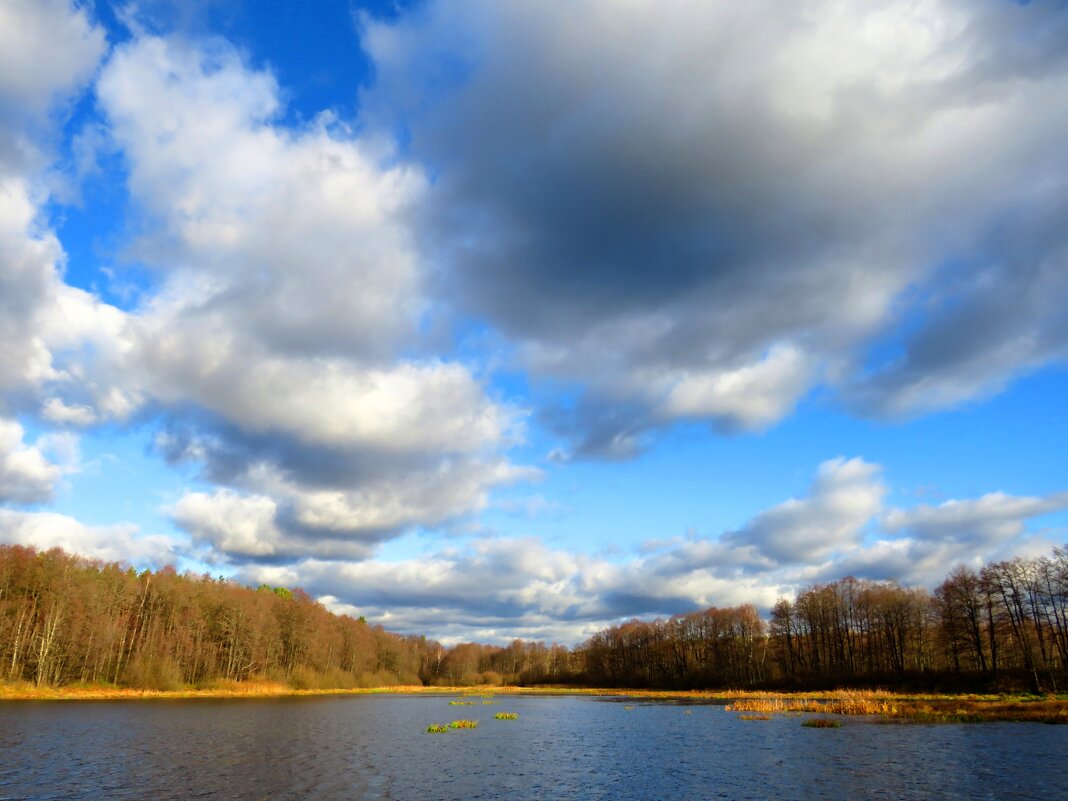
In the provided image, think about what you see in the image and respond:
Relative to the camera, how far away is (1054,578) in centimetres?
10500

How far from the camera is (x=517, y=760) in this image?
44.6 meters

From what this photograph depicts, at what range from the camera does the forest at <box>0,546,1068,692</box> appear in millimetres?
103125

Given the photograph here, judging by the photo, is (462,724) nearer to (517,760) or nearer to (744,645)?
(517,760)

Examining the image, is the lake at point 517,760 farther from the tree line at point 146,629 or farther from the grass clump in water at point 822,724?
the tree line at point 146,629

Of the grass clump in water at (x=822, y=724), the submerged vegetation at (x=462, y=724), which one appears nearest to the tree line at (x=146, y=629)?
the submerged vegetation at (x=462, y=724)

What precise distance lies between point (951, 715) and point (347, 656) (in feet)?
525

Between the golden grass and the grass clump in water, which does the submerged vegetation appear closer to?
the grass clump in water

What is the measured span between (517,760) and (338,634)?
149221 mm

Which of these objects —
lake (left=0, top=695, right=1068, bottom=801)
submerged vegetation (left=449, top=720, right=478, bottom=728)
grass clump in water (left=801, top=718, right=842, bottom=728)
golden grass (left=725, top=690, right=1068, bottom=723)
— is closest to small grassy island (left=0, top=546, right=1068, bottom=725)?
golden grass (left=725, top=690, right=1068, bottom=723)

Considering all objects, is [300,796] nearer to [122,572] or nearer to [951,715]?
[951,715]

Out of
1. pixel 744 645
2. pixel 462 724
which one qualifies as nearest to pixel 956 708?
pixel 462 724

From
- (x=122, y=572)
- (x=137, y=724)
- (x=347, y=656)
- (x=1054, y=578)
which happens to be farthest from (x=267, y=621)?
(x=1054, y=578)

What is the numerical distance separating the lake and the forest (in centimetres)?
4279

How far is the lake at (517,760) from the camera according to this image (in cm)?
3253
